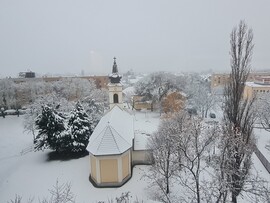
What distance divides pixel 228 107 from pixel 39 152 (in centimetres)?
2001

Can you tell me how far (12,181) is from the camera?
57.7 ft

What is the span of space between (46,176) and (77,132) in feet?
15.9

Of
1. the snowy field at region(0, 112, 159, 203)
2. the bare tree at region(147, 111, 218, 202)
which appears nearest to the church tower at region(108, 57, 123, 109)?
the snowy field at region(0, 112, 159, 203)

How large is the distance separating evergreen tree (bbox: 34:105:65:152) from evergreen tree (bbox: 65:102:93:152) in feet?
2.77

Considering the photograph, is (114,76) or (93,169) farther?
(114,76)

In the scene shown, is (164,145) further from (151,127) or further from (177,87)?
(177,87)

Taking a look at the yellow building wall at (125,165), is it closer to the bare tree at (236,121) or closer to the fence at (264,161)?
the bare tree at (236,121)

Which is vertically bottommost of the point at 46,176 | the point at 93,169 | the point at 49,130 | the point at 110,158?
the point at 46,176

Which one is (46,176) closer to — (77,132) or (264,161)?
(77,132)

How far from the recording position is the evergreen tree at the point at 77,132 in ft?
70.4

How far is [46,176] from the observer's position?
59.8 ft

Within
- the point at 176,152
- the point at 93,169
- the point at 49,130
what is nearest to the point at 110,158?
the point at 93,169

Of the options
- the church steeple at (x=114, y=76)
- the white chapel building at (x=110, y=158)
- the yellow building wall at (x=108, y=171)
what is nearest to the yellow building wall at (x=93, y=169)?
the white chapel building at (x=110, y=158)

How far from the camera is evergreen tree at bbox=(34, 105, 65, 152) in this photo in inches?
860
